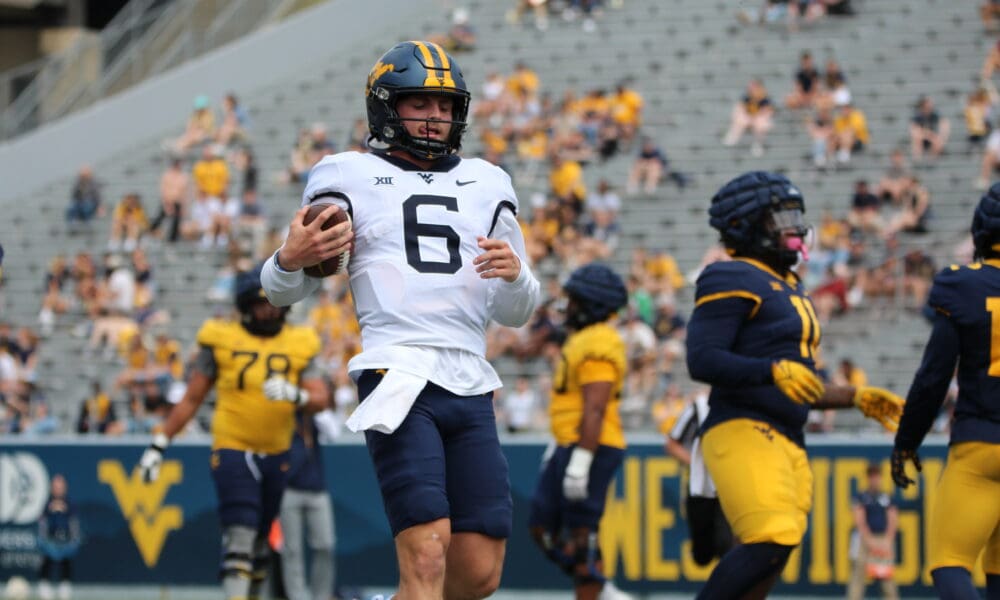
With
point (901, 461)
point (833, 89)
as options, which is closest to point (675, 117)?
point (833, 89)

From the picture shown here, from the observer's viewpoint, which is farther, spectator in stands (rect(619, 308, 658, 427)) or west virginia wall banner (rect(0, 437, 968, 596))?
spectator in stands (rect(619, 308, 658, 427))

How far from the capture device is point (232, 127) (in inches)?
977

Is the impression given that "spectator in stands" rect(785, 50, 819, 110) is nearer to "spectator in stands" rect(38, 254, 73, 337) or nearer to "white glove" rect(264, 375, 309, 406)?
"spectator in stands" rect(38, 254, 73, 337)

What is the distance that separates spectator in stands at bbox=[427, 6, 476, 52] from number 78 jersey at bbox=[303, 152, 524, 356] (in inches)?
786

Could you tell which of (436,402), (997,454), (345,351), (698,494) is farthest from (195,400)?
(345,351)

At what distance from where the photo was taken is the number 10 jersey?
18.6 feet

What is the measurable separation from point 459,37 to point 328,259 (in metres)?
20.5

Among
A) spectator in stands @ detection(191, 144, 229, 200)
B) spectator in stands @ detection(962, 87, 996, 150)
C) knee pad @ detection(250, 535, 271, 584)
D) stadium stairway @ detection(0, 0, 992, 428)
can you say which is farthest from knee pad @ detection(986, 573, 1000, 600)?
spectator in stands @ detection(191, 144, 229, 200)

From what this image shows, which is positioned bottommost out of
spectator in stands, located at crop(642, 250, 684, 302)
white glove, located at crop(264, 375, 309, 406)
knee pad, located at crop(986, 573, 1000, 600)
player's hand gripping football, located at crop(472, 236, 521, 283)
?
knee pad, located at crop(986, 573, 1000, 600)

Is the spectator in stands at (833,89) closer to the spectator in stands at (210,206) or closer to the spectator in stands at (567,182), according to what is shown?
the spectator in stands at (567,182)

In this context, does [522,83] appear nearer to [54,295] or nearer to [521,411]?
[54,295]

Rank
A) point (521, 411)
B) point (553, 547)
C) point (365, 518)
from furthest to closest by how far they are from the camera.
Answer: point (521, 411) < point (365, 518) < point (553, 547)

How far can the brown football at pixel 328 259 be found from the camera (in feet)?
18.1

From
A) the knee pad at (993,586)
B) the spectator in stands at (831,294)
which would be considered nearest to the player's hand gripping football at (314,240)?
the knee pad at (993,586)
